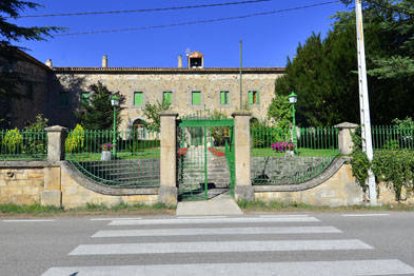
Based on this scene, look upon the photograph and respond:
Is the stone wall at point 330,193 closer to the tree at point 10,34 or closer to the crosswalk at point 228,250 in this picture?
the crosswalk at point 228,250

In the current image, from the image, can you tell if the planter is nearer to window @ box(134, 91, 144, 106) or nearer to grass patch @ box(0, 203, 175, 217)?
grass patch @ box(0, 203, 175, 217)

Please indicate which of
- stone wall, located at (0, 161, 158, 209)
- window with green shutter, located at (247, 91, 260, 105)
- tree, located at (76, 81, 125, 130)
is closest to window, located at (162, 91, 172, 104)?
tree, located at (76, 81, 125, 130)

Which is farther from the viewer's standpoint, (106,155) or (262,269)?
(106,155)

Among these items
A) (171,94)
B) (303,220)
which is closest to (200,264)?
(303,220)

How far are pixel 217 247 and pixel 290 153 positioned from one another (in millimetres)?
9483

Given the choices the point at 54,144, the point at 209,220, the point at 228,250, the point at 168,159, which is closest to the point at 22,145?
the point at 54,144

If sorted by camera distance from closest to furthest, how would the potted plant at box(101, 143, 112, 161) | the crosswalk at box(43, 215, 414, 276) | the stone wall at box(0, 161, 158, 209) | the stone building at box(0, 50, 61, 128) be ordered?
the crosswalk at box(43, 215, 414, 276) → the stone wall at box(0, 161, 158, 209) → the potted plant at box(101, 143, 112, 161) → the stone building at box(0, 50, 61, 128)

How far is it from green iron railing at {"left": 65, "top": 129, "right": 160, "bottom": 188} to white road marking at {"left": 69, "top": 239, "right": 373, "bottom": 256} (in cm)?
439

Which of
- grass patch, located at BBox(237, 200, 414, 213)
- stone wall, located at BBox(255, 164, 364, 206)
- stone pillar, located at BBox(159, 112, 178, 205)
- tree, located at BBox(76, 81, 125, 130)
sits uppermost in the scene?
tree, located at BBox(76, 81, 125, 130)

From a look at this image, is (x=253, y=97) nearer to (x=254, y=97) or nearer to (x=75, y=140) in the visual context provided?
(x=254, y=97)

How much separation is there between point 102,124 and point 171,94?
7.89 meters

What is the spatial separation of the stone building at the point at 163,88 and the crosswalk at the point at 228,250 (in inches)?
977

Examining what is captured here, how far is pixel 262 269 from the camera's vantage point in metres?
3.98

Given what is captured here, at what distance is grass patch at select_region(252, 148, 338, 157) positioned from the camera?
10.7m
